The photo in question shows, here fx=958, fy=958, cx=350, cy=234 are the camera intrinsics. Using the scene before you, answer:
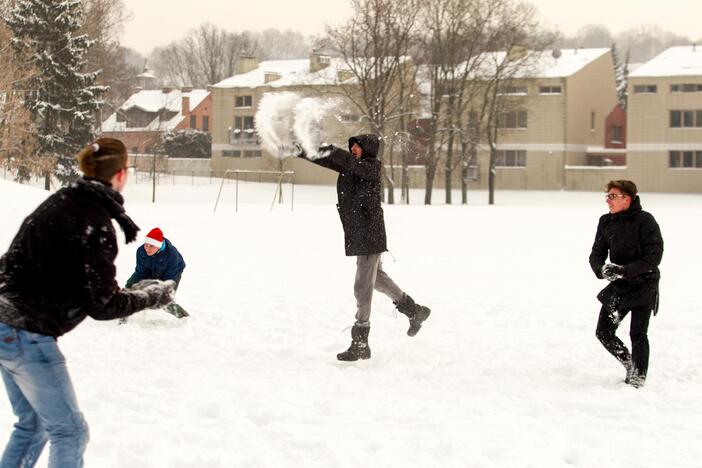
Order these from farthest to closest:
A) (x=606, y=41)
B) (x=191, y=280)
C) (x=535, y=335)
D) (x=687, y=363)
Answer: (x=606, y=41) → (x=191, y=280) → (x=535, y=335) → (x=687, y=363)

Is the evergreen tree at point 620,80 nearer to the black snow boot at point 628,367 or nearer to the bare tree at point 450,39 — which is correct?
the bare tree at point 450,39

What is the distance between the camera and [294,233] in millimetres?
23375

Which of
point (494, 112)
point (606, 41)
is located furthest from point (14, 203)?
point (606, 41)

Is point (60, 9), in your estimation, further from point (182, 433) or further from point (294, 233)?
point (182, 433)

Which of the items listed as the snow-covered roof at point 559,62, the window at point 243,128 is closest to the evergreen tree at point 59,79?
the snow-covered roof at point 559,62

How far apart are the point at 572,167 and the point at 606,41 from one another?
113991mm

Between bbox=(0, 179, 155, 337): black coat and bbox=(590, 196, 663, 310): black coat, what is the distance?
4.54 m

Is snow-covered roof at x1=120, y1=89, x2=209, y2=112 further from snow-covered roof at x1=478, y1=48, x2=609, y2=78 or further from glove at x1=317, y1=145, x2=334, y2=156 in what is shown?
glove at x1=317, y1=145, x2=334, y2=156

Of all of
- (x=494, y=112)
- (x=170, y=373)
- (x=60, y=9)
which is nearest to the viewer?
(x=170, y=373)

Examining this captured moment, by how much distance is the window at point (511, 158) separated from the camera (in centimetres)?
6638

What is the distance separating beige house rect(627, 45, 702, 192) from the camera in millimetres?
61156

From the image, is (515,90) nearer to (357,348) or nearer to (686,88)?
(686,88)

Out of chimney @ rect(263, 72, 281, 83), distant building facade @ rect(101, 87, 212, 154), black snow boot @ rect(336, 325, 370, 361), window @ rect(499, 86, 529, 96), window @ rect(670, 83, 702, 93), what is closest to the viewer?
black snow boot @ rect(336, 325, 370, 361)

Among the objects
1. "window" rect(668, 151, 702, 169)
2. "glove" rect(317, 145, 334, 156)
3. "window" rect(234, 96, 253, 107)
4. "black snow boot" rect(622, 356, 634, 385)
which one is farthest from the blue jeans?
"window" rect(234, 96, 253, 107)
